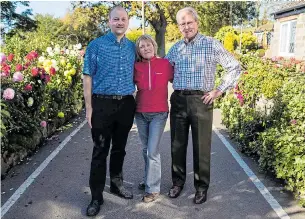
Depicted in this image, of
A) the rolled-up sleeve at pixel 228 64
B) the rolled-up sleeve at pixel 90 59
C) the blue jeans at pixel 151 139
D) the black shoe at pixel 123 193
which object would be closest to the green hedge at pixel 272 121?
the rolled-up sleeve at pixel 228 64

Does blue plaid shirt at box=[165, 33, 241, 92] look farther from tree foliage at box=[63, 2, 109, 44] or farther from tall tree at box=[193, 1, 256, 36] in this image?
tall tree at box=[193, 1, 256, 36]

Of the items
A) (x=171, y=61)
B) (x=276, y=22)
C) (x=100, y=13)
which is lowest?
(x=171, y=61)

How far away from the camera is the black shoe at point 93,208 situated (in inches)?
141

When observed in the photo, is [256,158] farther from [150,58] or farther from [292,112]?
[150,58]

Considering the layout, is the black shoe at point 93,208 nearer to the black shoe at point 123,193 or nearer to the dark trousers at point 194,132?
the black shoe at point 123,193

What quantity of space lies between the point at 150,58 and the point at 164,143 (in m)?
3.03

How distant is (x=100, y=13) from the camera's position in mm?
33062

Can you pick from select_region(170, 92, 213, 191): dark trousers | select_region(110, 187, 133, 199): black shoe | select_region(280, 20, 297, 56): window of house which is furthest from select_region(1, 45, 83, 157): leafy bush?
select_region(280, 20, 297, 56): window of house

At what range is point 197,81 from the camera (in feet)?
12.0

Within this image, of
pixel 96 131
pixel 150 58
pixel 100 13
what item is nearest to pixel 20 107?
pixel 96 131

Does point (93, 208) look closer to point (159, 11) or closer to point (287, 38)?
point (287, 38)

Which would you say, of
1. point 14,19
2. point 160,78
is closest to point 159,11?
point 14,19

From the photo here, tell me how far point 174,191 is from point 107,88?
Answer: 4.96 ft

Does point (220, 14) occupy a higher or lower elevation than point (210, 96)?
higher
